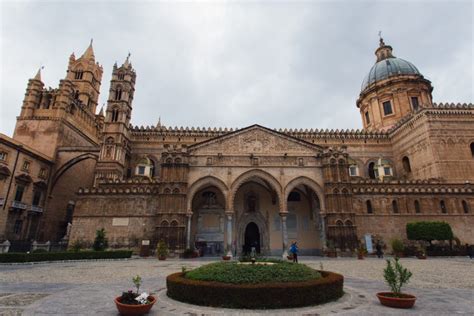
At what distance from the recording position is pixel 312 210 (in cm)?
2898

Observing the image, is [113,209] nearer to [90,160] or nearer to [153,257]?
[153,257]

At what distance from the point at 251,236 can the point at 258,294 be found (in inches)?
886

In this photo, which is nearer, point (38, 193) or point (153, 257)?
point (153, 257)

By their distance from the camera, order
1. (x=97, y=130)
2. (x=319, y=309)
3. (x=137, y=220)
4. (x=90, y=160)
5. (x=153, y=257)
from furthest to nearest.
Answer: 1. (x=97, y=130)
2. (x=90, y=160)
3. (x=137, y=220)
4. (x=153, y=257)
5. (x=319, y=309)

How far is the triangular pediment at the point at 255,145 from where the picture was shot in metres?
27.0

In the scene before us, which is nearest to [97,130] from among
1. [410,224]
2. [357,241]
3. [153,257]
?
[153,257]

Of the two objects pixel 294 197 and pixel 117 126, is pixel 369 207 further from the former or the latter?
pixel 117 126

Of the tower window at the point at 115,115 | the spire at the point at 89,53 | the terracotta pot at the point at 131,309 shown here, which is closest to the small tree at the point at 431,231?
the terracotta pot at the point at 131,309

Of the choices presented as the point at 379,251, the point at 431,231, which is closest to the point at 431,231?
the point at 431,231

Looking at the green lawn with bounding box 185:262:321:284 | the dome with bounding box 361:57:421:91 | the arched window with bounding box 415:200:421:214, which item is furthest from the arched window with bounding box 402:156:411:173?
the green lawn with bounding box 185:262:321:284

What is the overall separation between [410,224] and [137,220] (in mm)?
26318

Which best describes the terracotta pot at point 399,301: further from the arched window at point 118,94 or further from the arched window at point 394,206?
the arched window at point 118,94

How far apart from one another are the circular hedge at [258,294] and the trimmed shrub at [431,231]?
2148cm

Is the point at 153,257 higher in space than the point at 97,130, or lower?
lower
